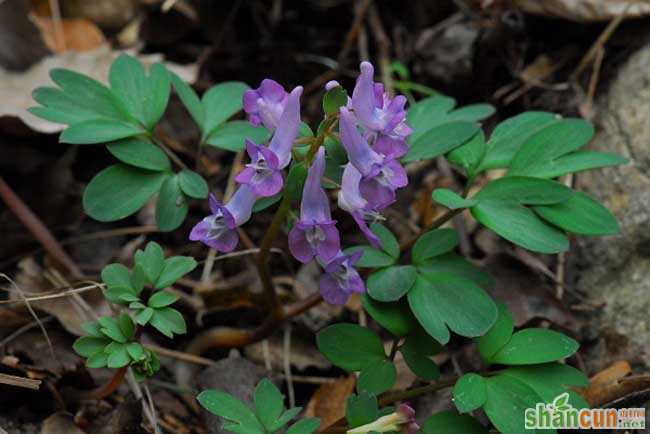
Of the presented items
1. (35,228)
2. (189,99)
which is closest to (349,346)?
(189,99)

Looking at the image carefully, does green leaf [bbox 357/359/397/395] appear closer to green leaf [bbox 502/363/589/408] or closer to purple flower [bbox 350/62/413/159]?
green leaf [bbox 502/363/589/408]

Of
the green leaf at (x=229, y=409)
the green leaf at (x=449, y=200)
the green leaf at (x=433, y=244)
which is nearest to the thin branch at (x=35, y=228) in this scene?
the green leaf at (x=229, y=409)

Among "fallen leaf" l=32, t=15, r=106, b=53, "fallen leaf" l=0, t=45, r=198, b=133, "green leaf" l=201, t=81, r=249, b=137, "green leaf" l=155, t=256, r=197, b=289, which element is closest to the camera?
"green leaf" l=155, t=256, r=197, b=289

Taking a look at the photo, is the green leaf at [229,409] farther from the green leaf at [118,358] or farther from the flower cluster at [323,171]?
the flower cluster at [323,171]

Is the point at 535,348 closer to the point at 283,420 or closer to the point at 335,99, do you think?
the point at 283,420

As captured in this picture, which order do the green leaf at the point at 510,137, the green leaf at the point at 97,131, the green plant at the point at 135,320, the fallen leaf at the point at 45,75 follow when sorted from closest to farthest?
Answer: the green plant at the point at 135,320 < the green leaf at the point at 97,131 < the green leaf at the point at 510,137 < the fallen leaf at the point at 45,75

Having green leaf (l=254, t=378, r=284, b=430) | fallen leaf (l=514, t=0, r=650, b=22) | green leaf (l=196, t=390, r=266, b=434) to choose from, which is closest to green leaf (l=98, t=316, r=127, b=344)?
green leaf (l=196, t=390, r=266, b=434)
